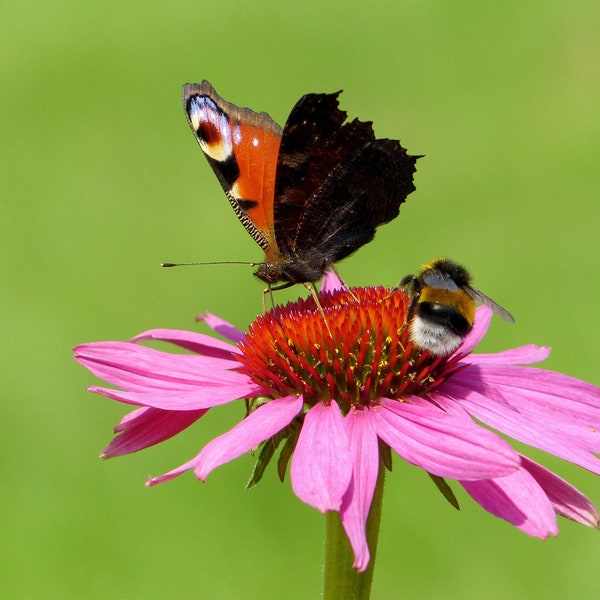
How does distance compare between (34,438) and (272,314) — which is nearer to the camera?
(272,314)

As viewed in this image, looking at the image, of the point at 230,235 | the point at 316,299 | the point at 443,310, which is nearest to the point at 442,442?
the point at 443,310

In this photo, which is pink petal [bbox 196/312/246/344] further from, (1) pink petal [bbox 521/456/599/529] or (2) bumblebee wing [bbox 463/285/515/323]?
(1) pink petal [bbox 521/456/599/529]

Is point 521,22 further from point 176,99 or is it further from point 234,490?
point 234,490

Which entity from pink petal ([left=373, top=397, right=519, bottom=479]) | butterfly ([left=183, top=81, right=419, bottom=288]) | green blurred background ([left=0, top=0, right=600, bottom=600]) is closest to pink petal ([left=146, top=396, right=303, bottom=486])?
pink petal ([left=373, top=397, right=519, bottom=479])

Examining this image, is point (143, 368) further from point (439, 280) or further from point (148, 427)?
point (439, 280)

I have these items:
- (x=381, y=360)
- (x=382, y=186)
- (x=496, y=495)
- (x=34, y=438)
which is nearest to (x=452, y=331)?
(x=381, y=360)

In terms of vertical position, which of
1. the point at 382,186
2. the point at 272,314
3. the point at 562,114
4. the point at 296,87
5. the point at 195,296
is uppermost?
the point at 296,87

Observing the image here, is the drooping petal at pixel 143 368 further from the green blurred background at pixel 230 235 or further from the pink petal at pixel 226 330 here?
the green blurred background at pixel 230 235
